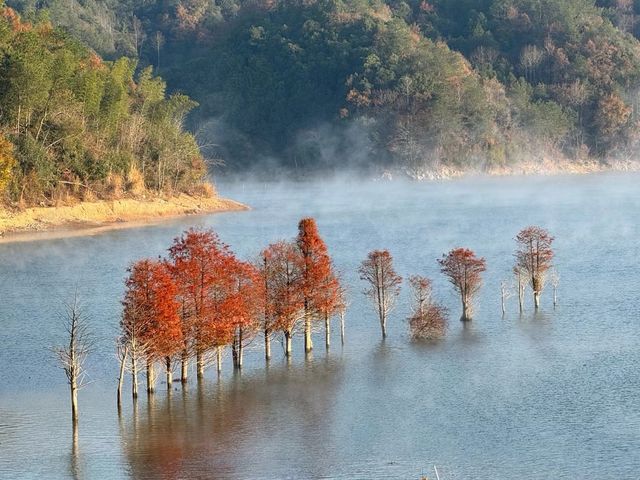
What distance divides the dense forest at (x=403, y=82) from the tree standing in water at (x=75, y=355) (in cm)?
10826

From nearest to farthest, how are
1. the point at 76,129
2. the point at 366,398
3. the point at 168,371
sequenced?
the point at 366,398
the point at 168,371
the point at 76,129

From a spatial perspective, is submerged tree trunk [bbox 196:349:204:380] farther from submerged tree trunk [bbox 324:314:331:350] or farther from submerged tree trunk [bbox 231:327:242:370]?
submerged tree trunk [bbox 324:314:331:350]

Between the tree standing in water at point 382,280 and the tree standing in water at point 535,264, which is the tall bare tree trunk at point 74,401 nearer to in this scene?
the tree standing in water at point 382,280

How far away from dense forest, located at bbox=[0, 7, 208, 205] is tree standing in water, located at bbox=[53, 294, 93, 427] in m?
32.7

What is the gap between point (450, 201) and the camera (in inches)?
4537

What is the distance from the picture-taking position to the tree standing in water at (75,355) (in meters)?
36.0

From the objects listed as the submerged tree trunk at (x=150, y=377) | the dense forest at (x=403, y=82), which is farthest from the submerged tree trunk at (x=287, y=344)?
the dense forest at (x=403, y=82)

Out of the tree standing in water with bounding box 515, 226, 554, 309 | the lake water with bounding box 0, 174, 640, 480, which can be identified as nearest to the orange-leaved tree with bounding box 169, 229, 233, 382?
the lake water with bounding box 0, 174, 640, 480

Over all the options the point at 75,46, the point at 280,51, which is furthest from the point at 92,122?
the point at 280,51

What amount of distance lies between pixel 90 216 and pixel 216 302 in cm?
4981

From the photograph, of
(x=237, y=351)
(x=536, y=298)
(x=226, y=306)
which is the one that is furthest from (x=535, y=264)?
(x=226, y=306)

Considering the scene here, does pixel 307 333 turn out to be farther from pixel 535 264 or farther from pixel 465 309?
pixel 535 264

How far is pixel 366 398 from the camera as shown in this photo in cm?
3944

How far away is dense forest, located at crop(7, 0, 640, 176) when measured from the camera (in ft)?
518
